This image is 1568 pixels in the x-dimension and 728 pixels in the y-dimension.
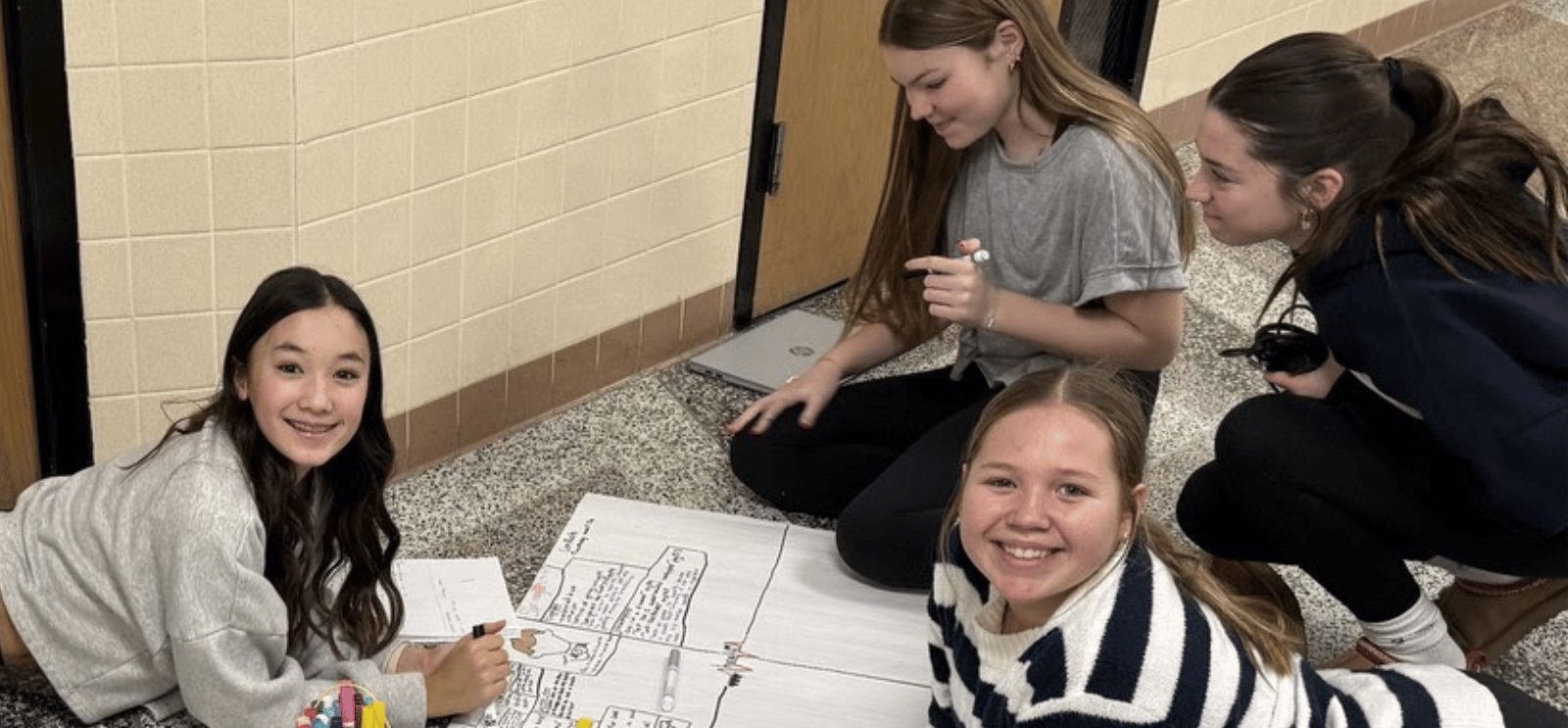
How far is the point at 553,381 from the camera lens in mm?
2701

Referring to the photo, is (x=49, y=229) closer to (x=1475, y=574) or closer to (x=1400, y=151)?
(x=1400, y=151)

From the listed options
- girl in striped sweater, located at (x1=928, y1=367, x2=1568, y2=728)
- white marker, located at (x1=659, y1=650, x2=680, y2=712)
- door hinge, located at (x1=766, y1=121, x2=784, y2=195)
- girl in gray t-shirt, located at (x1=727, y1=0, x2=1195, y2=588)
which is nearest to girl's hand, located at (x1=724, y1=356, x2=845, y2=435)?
girl in gray t-shirt, located at (x1=727, y1=0, x2=1195, y2=588)

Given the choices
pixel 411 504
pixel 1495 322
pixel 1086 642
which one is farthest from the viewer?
pixel 411 504

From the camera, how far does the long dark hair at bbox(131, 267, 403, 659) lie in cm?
191

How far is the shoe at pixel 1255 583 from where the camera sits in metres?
2.32

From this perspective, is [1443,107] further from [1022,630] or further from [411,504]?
[411,504]

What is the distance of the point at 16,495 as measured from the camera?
7.29 feet

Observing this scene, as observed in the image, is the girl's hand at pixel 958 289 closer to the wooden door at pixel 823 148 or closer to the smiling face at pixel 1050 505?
the smiling face at pixel 1050 505

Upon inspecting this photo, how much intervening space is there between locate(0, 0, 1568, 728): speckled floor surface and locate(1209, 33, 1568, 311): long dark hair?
1.07 ft

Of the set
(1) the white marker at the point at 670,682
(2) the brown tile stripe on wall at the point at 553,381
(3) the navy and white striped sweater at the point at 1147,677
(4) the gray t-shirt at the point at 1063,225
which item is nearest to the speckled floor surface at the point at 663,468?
(2) the brown tile stripe on wall at the point at 553,381

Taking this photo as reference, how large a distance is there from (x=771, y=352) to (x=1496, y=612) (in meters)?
1.10

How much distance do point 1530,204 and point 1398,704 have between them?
537mm

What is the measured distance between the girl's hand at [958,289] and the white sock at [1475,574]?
22.4 inches

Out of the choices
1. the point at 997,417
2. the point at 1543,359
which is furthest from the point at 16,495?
the point at 1543,359
